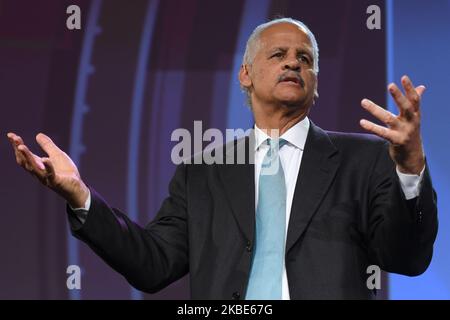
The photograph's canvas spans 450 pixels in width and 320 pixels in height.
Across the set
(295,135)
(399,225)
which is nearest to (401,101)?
(399,225)

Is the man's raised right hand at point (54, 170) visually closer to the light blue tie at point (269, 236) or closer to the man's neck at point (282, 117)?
the light blue tie at point (269, 236)

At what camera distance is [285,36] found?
2311 mm

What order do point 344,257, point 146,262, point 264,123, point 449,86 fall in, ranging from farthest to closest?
point 449,86, point 264,123, point 146,262, point 344,257

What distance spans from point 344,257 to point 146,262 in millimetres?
533

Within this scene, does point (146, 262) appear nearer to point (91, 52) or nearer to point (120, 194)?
point (120, 194)

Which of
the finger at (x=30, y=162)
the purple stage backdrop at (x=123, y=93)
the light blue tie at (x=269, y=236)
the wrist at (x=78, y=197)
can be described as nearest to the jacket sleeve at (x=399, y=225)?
the light blue tie at (x=269, y=236)

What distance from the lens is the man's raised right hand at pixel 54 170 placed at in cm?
188

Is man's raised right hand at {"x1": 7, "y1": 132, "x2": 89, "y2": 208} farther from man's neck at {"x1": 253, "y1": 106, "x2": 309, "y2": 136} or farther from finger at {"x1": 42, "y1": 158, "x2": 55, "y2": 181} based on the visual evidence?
man's neck at {"x1": 253, "y1": 106, "x2": 309, "y2": 136}

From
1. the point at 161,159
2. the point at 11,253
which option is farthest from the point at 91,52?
the point at 11,253

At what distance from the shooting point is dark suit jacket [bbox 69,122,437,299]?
1934 mm

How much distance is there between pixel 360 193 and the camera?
2055mm

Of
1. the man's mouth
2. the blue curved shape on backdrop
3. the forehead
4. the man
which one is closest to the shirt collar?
the man

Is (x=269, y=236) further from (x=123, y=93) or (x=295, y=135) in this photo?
(x=123, y=93)

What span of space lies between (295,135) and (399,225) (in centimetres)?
45
